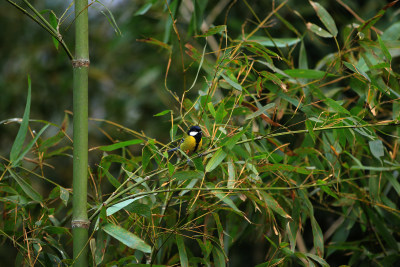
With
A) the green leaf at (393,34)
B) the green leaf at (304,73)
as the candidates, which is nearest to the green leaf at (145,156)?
the green leaf at (304,73)

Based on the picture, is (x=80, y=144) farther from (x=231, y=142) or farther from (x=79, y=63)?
(x=231, y=142)

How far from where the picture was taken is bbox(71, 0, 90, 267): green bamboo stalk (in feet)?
3.43

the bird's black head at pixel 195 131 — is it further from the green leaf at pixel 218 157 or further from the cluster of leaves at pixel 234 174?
the green leaf at pixel 218 157

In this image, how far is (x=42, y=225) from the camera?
1.22 metres

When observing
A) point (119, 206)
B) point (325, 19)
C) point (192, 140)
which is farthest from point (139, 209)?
point (325, 19)

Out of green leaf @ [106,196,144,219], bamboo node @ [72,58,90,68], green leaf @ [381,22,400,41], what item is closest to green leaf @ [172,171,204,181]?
green leaf @ [106,196,144,219]

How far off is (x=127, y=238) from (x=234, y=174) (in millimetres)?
313

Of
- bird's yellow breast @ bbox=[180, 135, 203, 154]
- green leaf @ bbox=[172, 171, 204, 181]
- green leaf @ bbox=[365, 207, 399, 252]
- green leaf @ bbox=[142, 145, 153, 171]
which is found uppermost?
green leaf @ bbox=[142, 145, 153, 171]

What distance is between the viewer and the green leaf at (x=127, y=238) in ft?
3.33

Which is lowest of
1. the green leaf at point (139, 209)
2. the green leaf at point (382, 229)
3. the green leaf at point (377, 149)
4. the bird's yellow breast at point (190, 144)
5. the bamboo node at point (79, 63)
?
the green leaf at point (382, 229)

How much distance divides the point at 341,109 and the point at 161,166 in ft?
1.54

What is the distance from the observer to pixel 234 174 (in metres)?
1.21

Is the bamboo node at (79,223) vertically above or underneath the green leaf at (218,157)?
underneath

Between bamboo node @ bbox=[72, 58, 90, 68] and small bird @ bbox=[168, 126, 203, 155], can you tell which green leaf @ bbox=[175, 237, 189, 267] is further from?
bamboo node @ bbox=[72, 58, 90, 68]
